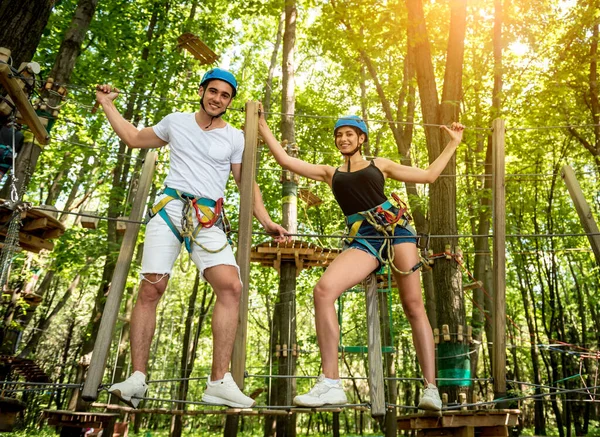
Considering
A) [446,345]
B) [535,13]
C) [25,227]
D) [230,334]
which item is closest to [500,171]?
[230,334]

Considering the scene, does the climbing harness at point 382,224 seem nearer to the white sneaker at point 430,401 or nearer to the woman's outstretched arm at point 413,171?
the woman's outstretched arm at point 413,171

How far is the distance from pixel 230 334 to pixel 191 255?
55 cm

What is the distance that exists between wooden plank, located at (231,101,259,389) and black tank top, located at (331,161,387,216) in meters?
0.60

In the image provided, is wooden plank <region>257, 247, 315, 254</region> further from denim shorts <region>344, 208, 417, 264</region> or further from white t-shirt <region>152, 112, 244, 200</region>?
white t-shirt <region>152, 112, 244, 200</region>

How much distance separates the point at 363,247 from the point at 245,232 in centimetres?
79

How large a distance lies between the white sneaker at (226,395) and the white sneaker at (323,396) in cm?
29

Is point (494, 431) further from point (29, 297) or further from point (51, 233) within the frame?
point (29, 297)

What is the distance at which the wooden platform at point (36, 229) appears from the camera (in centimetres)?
660

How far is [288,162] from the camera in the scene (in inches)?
146

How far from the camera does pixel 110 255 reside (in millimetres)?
12422

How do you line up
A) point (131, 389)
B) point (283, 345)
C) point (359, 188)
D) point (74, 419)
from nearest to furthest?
point (131, 389)
point (359, 188)
point (283, 345)
point (74, 419)

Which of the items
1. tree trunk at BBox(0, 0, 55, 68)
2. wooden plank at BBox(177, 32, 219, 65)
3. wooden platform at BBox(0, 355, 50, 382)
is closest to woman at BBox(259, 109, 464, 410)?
tree trunk at BBox(0, 0, 55, 68)

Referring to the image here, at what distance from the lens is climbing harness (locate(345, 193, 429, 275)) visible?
11.5 ft

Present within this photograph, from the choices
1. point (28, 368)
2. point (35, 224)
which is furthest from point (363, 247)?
point (28, 368)
